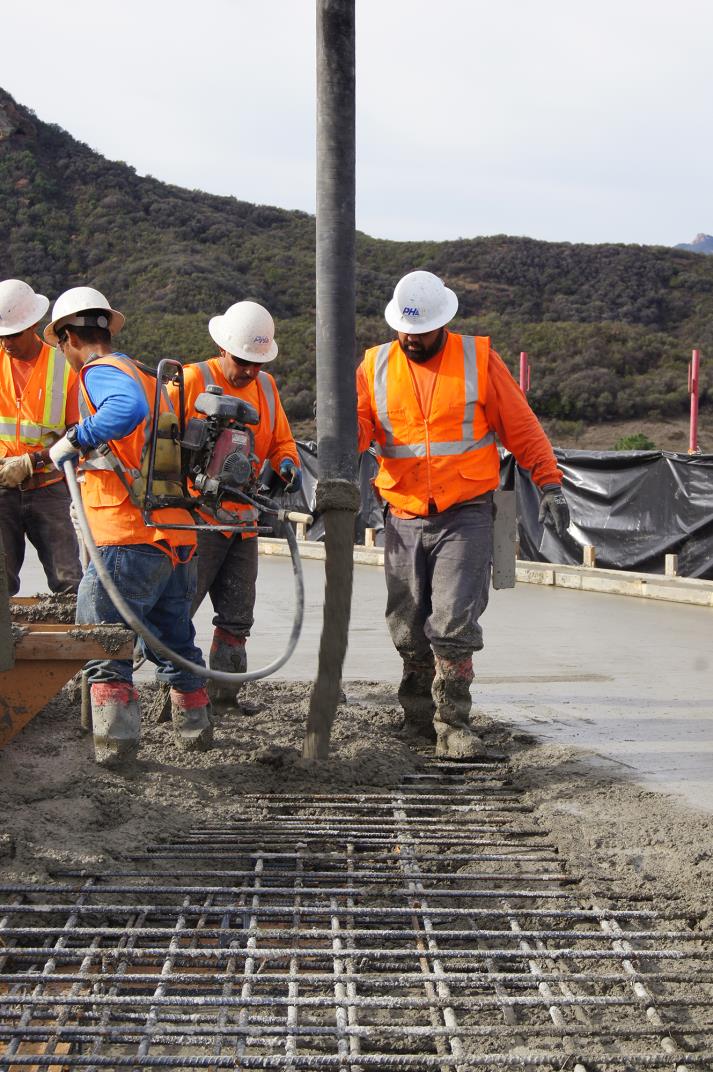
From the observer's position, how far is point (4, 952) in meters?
2.85

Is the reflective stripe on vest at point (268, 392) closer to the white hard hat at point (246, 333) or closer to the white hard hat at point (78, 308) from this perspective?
the white hard hat at point (246, 333)

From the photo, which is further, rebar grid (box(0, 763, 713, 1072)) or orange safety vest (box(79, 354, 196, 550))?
orange safety vest (box(79, 354, 196, 550))

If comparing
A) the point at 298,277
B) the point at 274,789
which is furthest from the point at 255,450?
the point at 298,277

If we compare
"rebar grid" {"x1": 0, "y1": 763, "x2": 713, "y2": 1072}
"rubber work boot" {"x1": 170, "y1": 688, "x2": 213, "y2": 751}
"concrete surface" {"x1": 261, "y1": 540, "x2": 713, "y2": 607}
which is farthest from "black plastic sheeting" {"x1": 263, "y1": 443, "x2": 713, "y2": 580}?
"rebar grid" {"x1": 0, "y1": 763, "x2": 713, "y2": 1072}

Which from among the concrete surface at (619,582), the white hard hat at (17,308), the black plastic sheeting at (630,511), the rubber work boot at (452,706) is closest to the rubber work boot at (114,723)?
the rubber work boot at (452,706)

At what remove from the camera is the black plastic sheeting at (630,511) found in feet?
38.0

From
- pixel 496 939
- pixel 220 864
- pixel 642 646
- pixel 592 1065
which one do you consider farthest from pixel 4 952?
pixel 642 646

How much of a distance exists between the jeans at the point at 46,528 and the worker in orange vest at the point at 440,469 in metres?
1.64

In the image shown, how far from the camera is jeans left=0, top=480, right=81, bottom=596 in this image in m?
5.77

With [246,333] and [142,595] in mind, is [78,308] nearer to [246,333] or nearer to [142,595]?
[246,333]

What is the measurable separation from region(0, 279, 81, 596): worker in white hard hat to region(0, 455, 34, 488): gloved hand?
0.30 meters

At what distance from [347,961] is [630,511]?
9908 mm

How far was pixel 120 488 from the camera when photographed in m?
4.43

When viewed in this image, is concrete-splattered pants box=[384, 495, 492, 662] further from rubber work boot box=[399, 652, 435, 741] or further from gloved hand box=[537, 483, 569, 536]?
gloved hand box=[537, 483, 569, 536]
